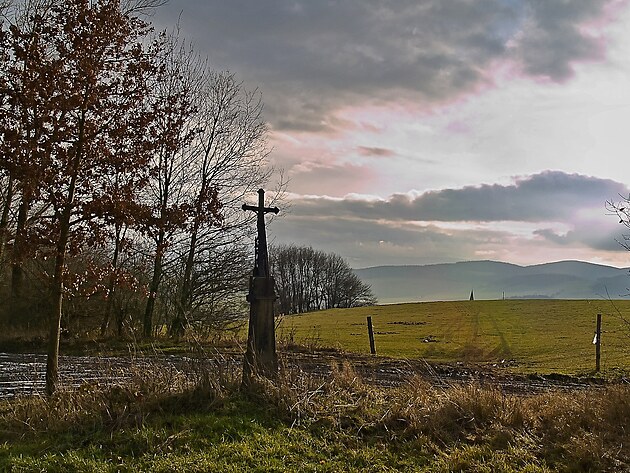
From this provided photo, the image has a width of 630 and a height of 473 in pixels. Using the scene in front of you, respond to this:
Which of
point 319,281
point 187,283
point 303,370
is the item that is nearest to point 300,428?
point 303,370

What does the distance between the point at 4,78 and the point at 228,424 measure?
20.8 ft

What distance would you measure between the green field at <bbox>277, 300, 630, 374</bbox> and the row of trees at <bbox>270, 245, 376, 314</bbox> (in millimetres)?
20773

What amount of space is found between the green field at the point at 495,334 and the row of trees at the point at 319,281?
20.8m

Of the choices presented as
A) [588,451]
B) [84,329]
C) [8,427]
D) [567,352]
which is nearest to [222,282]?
[84,329]

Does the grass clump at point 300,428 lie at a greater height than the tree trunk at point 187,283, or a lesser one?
lesser

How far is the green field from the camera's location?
23.9 metres

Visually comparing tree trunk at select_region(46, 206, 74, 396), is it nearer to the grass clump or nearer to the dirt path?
the dirt path

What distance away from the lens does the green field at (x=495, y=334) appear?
78.4 ft

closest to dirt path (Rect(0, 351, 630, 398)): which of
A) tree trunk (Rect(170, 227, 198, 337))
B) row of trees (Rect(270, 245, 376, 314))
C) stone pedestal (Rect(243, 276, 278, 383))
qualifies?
stone pedestal (Rect(243, 276, 278, 383))

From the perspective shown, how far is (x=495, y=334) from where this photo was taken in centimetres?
3884

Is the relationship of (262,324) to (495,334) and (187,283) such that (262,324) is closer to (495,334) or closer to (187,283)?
(187,283)

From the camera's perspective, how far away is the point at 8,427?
311 inches

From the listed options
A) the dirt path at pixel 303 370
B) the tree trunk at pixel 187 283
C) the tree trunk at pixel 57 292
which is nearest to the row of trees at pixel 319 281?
the tree trunk at pixel 187 283

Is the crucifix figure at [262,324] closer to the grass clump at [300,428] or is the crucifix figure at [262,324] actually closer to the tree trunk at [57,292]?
the grass clump at [300,428]
